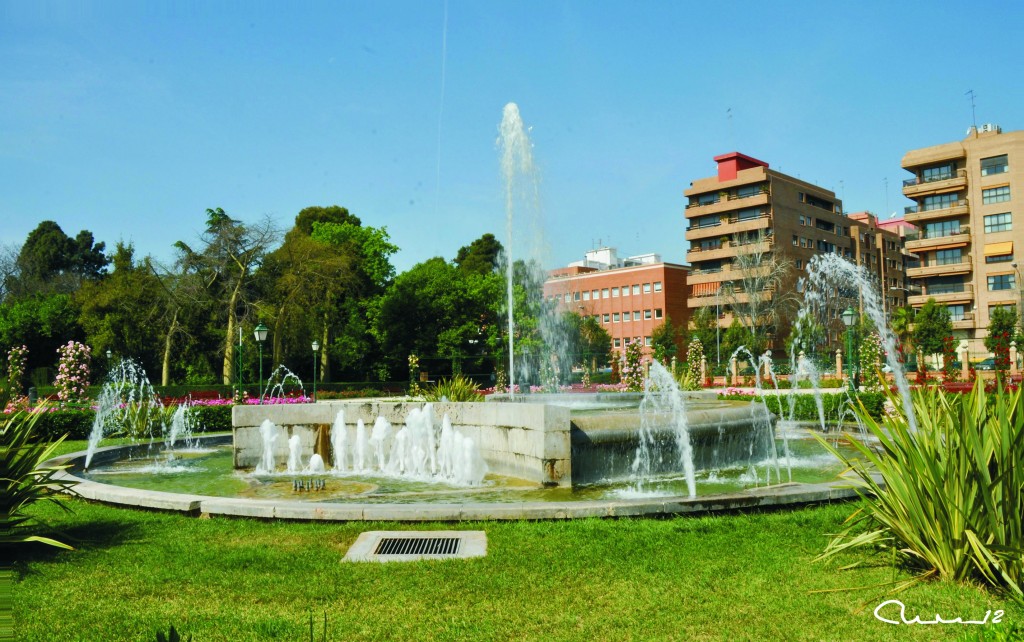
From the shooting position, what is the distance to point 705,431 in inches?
461

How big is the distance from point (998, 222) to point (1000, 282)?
4676 mm

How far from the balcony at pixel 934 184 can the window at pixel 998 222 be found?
139 inches

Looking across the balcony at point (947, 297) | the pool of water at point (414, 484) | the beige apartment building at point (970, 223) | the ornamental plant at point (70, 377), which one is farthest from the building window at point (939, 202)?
the ornamental plant at point (70, 377)

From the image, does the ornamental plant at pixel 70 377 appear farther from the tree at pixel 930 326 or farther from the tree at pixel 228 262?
the tree at pixel 930 326

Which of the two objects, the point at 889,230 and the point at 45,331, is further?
the point at 889,230

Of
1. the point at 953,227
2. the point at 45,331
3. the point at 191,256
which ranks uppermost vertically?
the point at 953,227

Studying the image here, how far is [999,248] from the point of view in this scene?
57750mm

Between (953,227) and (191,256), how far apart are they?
5741 centimetres

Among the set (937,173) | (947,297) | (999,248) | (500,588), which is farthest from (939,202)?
(500,588)

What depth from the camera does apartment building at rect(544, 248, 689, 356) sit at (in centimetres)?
7581

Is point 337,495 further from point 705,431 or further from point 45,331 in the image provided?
point 45,331

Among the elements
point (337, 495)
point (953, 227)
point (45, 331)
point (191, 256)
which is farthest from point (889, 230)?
point (337, 495)

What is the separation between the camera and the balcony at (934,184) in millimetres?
60250

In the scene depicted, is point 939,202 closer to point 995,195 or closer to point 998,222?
point 995,195
